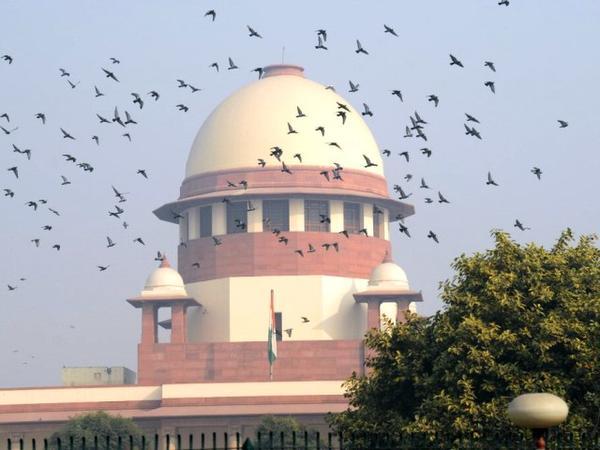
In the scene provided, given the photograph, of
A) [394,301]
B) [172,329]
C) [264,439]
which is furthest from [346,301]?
[264,439]

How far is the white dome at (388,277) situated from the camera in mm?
85000

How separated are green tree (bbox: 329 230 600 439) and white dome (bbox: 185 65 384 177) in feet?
161

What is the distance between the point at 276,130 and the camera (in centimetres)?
8788

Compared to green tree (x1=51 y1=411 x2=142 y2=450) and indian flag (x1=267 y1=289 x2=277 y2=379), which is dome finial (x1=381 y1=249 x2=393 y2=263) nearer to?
indian flag (x1=267 y1=289 x2=277 y2=379)

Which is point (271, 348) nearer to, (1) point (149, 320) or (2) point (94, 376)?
(1) point (149, 320)

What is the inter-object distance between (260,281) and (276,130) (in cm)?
747

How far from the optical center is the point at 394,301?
84562 mm

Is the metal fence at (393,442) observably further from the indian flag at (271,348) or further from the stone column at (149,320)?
the stone column at (149,320)

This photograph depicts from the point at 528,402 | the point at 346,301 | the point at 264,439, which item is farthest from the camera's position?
the point at 346,301

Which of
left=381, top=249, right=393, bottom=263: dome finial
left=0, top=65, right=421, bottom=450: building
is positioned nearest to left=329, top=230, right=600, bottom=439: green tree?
left=0, top=65, right=421, bottom=450: building

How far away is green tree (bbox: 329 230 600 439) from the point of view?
34.9 metres

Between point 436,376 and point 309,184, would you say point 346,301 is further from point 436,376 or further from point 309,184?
point 436,376

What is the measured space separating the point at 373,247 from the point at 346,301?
10.8 ft

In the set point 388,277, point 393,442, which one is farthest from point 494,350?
point 388,277
